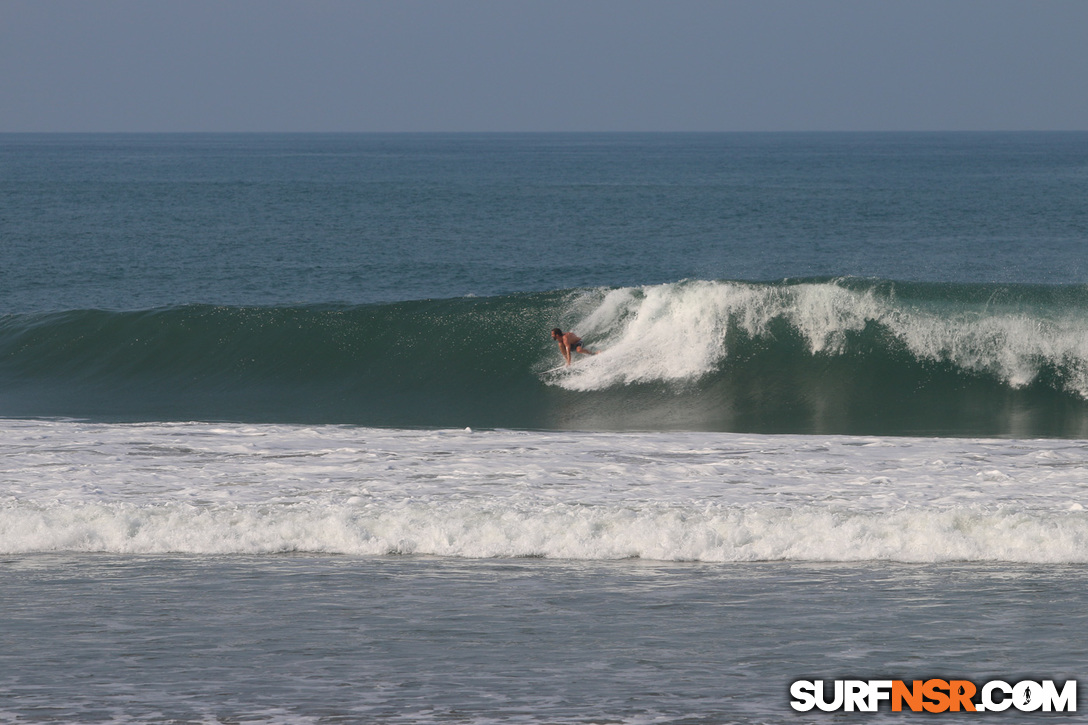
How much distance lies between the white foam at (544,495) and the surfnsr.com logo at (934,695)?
2289 millimetres

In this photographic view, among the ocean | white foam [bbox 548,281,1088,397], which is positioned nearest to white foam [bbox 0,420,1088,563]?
the ocean

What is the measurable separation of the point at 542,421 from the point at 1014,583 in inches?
309

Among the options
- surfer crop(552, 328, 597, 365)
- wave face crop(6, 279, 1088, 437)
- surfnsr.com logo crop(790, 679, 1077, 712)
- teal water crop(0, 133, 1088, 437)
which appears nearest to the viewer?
surfnsr.com logo crop(790, 679, 1077, 712)

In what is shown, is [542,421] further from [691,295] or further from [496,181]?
[496,181]

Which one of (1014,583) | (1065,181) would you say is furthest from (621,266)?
(1065,181)

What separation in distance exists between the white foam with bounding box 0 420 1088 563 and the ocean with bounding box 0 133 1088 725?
0.04 m

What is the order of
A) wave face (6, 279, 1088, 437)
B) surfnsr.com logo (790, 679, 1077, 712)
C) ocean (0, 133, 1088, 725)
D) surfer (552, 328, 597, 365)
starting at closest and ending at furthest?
surfnsr.com logo (790, 679, 1077, 712), ocean (0, 133, 1088, 725), wave face (6, 279, 1088, 437), surfer (552, 328, 597, 365)

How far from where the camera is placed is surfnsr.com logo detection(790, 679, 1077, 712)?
5152mm

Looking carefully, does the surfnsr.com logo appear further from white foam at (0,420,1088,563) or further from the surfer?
Answer: the surfer

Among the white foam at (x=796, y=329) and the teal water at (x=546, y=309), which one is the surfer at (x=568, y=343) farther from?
the teal water at (x=546, y=309)

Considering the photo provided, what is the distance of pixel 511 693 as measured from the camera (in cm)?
530

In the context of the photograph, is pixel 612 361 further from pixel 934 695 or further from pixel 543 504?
pixel 934 695

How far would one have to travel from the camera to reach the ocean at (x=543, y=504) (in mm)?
5586

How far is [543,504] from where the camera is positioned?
8.83m
